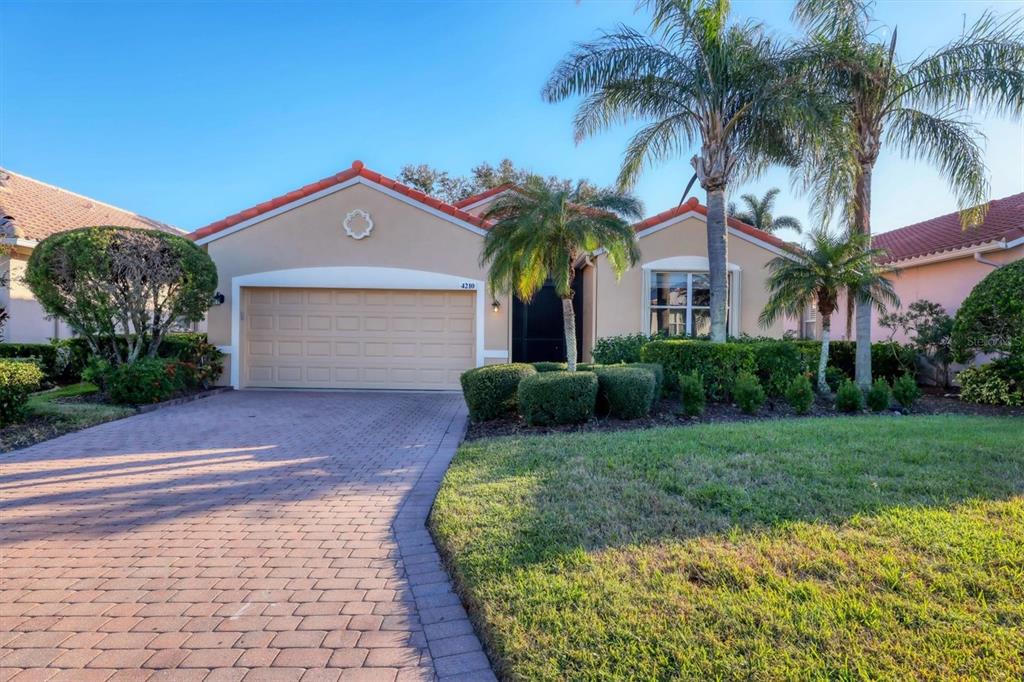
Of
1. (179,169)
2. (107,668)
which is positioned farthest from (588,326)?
(107,668)

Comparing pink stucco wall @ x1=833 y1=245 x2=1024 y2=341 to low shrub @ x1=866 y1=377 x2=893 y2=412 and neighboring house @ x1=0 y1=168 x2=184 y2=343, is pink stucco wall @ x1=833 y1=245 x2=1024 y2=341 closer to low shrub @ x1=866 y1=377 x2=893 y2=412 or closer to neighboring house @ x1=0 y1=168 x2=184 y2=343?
low shrub @ x1=866 y1=377 x2=893 y2=412

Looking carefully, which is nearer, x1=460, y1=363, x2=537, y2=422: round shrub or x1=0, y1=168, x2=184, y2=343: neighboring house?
x1=460, y1=363, x2=537, y2=422: round shrub

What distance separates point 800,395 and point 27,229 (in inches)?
718

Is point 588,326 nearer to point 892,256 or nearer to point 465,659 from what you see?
point 892,256

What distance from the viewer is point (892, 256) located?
51.2ft

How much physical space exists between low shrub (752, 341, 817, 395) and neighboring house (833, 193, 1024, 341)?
3696mm

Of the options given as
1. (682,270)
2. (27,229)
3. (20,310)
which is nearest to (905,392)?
(682,270)

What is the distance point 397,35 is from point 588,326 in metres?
8.20

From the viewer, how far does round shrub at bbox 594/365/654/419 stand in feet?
26.1

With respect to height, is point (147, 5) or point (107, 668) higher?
point (147, 5)

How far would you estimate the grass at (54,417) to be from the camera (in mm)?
7441

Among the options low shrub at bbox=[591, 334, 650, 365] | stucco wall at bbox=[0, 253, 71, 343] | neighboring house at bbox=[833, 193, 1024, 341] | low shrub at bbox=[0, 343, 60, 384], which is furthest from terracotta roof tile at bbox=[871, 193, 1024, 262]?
stucco wall at bbox=[0, 253, 71, 343]

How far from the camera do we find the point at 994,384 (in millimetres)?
9422

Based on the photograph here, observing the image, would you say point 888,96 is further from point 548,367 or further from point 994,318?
point 548,367
